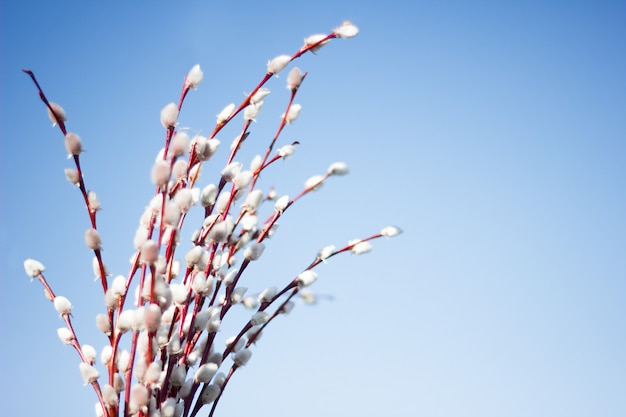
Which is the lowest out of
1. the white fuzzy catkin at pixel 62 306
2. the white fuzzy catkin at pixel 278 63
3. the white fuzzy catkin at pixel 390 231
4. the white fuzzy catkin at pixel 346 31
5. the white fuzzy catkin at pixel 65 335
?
the white fuzzy catkin at pixel 65 335

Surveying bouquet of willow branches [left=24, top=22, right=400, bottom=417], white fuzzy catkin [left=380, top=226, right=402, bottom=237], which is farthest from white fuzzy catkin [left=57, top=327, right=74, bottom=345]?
white fuzzy catkin [left=380, top=226, right=402, bottom=237]

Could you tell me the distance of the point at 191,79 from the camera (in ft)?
2.41

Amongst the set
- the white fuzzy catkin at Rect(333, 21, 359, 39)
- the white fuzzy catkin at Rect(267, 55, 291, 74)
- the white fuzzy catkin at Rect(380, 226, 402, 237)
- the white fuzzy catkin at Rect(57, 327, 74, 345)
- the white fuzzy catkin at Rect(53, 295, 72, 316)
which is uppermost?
the white fuzzy catkin at Rect(333, 21, 359, 39)

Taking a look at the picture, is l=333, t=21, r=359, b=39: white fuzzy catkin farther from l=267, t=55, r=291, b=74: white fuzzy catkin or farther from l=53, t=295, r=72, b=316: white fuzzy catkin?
l=53, t=295, r=72, b=316: white fuzzy catkin

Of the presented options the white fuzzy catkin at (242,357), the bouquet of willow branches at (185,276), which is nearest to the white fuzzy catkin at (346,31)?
the bouquet of willow branches at (185,276)

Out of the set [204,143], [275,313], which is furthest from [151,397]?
[204,143]

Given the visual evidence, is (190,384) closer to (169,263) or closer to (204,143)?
(169,263)

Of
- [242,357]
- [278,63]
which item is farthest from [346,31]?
[242,357]

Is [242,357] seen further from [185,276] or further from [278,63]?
[278,63]

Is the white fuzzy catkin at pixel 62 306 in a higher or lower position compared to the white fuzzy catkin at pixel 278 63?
lower

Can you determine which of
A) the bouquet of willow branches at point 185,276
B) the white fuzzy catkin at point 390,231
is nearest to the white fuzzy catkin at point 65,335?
the bouquet of willow branches at point 185,276

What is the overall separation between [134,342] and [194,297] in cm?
12

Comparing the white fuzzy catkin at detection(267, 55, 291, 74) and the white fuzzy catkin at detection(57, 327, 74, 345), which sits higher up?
the white fuzzy catkin at detection(267, 55, 291, 74)

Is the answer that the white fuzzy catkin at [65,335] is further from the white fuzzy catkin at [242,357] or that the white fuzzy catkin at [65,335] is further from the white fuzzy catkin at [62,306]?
the white fuzzy catkin at [242,357]
